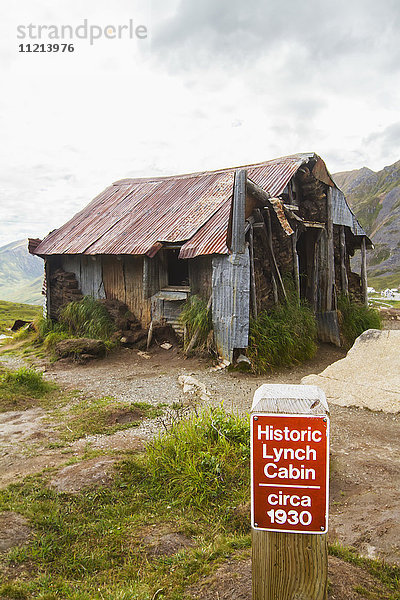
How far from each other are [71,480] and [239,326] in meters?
6.10

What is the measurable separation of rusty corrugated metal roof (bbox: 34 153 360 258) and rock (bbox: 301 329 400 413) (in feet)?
11.7

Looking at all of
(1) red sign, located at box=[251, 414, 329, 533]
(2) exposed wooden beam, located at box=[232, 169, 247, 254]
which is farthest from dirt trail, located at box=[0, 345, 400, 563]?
(2) exposed wooden beam, located at box=[232, 169, 247, 254]

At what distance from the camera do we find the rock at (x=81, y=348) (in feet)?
38.6

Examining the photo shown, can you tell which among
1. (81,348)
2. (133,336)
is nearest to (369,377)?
(133,336)

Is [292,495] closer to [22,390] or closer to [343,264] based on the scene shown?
[22,390]

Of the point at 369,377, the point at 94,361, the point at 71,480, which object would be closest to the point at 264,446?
the point at 71,480

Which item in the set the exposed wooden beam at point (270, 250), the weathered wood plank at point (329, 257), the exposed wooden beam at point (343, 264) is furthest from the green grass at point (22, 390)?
the exposed wooden beam at point (343, 264)

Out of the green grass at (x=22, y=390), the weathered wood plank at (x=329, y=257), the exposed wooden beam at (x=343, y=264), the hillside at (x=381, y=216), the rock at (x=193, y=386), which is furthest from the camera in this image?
the hillside at (x=381, y=216)

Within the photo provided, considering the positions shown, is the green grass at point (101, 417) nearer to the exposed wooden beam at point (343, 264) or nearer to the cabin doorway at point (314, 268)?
the cabin doorway at point (314, 268)

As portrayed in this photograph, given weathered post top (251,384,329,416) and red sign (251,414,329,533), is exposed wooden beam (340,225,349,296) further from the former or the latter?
red sign (251,414,329,533)

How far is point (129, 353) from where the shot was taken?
40.1ft

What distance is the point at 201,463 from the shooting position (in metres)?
4.68

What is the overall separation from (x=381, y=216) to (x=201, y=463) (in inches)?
3091

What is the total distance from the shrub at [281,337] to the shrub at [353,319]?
7.62ft
